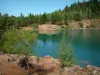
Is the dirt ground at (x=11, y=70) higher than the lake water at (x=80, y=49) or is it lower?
higher

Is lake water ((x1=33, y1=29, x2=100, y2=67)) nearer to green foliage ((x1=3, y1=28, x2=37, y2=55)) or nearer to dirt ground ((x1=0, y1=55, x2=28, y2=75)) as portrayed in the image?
green foliage ((x1=3, y1=28, x2=37, y2=55))

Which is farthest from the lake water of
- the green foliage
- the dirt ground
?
the dirt ground

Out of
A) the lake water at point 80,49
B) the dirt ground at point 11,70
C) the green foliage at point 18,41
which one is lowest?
the lake water at point 80,49

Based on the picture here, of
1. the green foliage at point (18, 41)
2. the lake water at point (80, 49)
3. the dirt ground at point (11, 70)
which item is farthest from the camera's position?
the lake water at point (80, 49)

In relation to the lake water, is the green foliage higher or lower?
higher

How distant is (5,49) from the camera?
5134 centimetres

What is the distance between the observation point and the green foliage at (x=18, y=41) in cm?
4424

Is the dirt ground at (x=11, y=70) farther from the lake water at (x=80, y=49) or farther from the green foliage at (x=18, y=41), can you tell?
the lake water at (x=80, y=49)

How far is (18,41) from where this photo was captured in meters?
45.9

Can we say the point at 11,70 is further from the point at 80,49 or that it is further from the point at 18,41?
the point at 80,49

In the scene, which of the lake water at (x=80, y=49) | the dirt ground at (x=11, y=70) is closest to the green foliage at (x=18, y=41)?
the lake water at (x=80, y=49)

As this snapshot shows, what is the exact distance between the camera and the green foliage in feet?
Answer: 145

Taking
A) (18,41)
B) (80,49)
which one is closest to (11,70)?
(18,41)

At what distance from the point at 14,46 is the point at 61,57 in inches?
599
